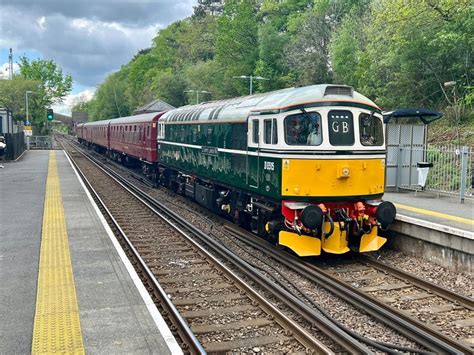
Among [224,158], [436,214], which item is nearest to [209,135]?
[224,158]

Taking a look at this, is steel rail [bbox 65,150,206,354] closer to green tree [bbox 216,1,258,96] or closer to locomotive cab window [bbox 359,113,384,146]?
locomotive cab window [bbox 359,113,384,146]

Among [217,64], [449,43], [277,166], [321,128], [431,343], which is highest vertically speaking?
[217,64]

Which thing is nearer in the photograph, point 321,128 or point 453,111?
point 321,128

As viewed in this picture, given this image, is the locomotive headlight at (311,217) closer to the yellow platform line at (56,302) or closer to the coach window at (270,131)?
the coach window at (270,131)

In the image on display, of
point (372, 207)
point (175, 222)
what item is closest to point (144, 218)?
point (175, 222)

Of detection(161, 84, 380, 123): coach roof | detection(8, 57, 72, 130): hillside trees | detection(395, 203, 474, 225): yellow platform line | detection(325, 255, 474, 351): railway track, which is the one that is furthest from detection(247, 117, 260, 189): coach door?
detection(8, 57, 72, 130): hillside trees

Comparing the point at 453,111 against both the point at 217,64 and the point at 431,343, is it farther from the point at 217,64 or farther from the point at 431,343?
the point at 217,64

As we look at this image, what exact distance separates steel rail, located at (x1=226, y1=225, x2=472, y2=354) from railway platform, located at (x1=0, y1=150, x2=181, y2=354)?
124 inches

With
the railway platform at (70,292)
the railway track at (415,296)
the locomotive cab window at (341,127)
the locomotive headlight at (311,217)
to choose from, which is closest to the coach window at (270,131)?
the locomotive cab window at (341,127)

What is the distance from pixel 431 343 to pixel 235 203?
7.31 m

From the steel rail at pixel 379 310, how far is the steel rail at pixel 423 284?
122cm

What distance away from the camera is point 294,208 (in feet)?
31.8

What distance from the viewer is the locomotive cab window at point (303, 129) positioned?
31.9 ft

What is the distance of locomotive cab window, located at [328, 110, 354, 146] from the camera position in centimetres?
976
